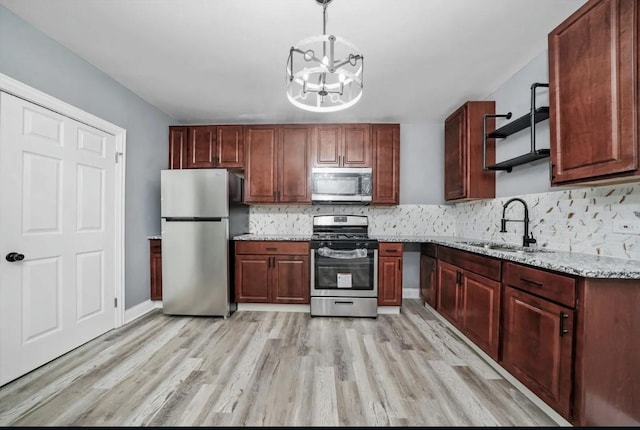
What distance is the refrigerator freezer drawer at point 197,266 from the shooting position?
3025mm

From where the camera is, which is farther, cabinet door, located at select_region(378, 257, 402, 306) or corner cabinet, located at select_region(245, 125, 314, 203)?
corner cabinet, located at select_region(245, 125, 314, 203)

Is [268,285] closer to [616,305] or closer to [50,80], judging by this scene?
[50,80]

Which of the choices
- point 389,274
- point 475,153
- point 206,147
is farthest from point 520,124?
point 206,147

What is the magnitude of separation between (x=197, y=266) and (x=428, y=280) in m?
2.72

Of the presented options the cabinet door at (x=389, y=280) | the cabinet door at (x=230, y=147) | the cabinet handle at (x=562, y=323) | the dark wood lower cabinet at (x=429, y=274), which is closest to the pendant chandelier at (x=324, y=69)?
the cabinet door at (x=230, y=147)

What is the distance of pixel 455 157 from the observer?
3141 millimetres

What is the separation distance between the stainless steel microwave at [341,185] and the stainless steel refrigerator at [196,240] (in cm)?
111

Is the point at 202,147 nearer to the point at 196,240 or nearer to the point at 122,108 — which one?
the point at 122,108

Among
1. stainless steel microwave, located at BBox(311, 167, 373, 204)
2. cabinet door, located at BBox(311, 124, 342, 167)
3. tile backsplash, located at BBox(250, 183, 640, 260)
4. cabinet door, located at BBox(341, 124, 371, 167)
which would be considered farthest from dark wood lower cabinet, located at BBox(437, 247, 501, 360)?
cabinet door, located at BBox(311, 124, 342, 167)

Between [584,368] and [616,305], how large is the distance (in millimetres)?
343

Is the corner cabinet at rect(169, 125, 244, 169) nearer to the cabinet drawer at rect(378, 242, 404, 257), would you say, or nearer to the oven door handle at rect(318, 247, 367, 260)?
the oven door handle at rect(318, 247, 367, 260)

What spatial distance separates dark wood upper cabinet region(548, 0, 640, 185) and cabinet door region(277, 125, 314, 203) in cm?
244

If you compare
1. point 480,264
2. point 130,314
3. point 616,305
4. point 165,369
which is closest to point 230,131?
point 130,314

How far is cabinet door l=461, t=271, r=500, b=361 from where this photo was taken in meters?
1.96
